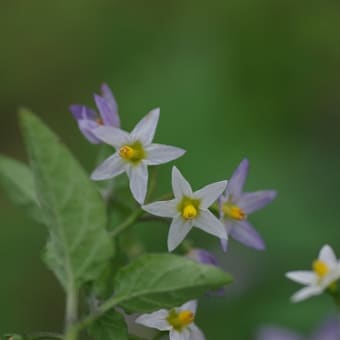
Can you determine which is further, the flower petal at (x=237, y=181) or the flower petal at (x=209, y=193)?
the flower petal at (x=237, y=181)

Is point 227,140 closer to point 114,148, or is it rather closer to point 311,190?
point 311,190

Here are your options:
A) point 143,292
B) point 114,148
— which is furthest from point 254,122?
point 143,292

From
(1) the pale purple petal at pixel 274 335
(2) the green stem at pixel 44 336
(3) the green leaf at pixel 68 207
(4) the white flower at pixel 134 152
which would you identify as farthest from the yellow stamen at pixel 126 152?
(1) the pale purple petal at pixel 274 335

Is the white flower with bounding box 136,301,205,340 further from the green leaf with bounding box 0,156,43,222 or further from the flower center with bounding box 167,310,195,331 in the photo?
the green leaf with bounding box 0,156,43,222

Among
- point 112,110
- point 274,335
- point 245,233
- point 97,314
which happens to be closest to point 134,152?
point 112,110

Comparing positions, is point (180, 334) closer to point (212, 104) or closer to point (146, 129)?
point (146, 129)

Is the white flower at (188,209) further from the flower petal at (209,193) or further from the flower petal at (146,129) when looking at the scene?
the flower petal at (146,129)

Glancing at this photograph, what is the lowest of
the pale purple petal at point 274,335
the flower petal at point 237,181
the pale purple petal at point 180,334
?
the pale purple petal at point 274,335
